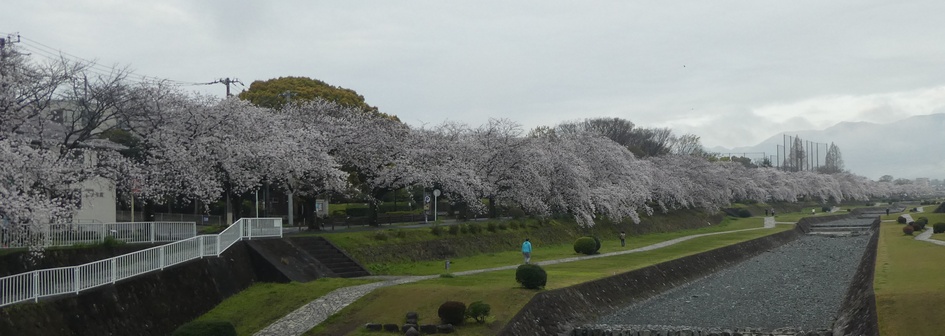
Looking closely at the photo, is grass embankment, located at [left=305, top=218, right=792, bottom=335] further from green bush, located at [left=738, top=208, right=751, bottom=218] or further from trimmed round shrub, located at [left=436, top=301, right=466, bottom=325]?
green bush, located at [left=738, top=208, right=751, bottom=218]

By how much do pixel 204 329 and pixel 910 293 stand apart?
2175cm

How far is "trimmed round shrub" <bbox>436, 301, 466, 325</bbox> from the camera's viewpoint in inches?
997

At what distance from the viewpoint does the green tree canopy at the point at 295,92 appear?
67375mm

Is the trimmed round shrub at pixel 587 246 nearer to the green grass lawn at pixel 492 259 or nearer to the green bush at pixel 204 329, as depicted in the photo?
the green grass lawn at pixel 492 259

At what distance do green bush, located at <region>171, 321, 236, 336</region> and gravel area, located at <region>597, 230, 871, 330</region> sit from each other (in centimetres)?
1557

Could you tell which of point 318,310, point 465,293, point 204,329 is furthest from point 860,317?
point 204,329

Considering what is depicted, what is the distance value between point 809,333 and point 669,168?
6747 centimetres

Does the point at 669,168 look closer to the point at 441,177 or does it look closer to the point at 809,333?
the point at 441,177

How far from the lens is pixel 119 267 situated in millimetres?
24844

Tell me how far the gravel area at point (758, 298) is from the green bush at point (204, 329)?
15570 mm

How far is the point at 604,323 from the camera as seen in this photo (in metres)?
31.2

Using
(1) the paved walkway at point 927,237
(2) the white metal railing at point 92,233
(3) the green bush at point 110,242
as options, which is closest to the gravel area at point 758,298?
(1) the paved walkway at point 927,237

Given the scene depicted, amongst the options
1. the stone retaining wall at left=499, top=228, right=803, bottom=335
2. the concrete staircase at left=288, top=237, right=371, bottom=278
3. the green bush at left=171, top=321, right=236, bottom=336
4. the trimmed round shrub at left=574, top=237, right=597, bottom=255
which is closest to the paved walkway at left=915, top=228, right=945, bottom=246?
the stone retaining wall at left=499, top=228, right=803, bottom=335

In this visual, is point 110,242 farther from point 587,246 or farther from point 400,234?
point 587,246
